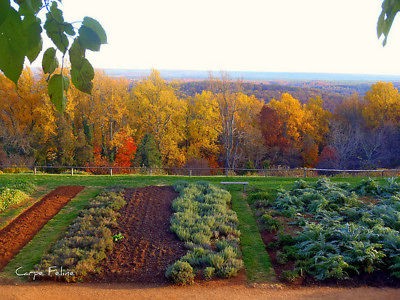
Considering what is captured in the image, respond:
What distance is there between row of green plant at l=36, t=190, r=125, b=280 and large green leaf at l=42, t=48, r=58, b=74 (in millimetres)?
7629

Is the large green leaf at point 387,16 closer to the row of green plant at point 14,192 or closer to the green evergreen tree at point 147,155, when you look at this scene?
the row of green plant at point 14,192

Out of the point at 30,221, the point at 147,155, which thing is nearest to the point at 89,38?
the point at 30,221

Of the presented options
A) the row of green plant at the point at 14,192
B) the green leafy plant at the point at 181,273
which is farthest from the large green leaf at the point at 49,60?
the row of green plant at the point at 14,192

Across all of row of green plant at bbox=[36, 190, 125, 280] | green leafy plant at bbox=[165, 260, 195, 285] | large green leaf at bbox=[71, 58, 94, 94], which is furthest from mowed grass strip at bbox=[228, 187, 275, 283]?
large green leaf at bbox=[71, 58, 94, 94]

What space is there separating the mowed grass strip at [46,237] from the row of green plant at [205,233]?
294 centimetres

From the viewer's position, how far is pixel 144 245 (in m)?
9.41

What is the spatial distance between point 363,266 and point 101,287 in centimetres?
535

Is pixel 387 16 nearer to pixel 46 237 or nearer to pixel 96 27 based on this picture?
pixel 96 27

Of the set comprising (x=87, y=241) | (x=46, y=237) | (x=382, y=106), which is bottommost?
(x=46, y=237)

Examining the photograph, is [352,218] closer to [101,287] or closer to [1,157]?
[101,287]

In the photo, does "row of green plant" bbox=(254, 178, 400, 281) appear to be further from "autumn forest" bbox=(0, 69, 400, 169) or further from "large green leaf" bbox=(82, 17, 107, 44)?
"autumn forest" bbox=(0, 69, 400, 169)

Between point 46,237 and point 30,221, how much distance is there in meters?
1.24

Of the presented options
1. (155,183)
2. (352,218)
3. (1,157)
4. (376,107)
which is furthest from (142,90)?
(352,218)

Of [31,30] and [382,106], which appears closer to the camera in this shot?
[31,30]
